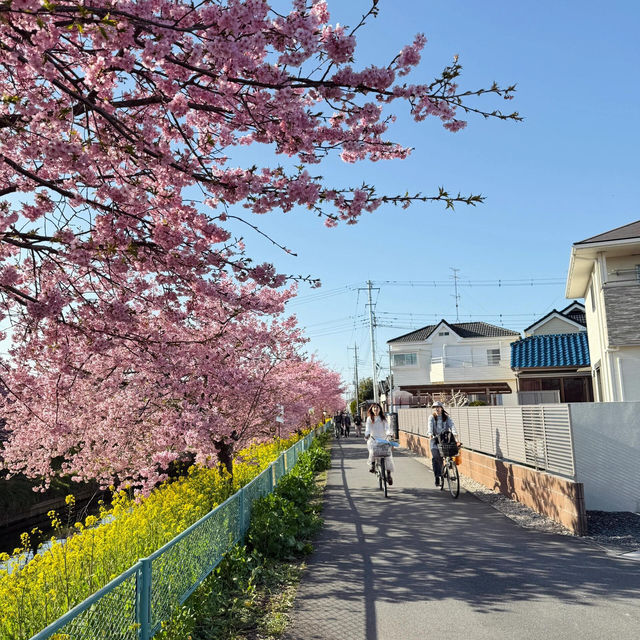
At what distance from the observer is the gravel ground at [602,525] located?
23.4 feet

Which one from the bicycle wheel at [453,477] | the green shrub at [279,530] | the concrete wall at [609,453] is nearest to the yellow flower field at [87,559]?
the green shrub at [279,530]

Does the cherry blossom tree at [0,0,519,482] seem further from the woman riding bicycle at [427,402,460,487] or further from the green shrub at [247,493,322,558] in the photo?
the woman riding bicycle at [427,402,460,487]

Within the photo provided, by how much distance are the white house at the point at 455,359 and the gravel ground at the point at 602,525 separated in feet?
98.2

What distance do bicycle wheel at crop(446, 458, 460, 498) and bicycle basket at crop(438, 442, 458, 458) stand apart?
128 mm

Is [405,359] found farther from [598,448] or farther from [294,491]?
[598,448]

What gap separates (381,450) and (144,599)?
28.8 ft

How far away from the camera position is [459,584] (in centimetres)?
569

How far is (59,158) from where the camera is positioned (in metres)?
4.15

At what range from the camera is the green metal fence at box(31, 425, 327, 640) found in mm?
3041

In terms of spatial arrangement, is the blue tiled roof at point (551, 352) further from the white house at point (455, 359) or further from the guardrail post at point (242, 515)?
the guardrail post at point (242, 515)

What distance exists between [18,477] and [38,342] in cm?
1459

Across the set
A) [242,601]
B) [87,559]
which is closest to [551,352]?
[242,601]

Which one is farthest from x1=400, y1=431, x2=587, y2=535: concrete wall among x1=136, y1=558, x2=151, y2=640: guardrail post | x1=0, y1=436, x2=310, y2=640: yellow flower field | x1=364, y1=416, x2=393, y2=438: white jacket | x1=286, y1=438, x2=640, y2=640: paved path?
x1=136, y1=558, x2=151, y2=640: guardrail post

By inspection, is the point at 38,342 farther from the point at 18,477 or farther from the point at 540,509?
the point at 18,477
